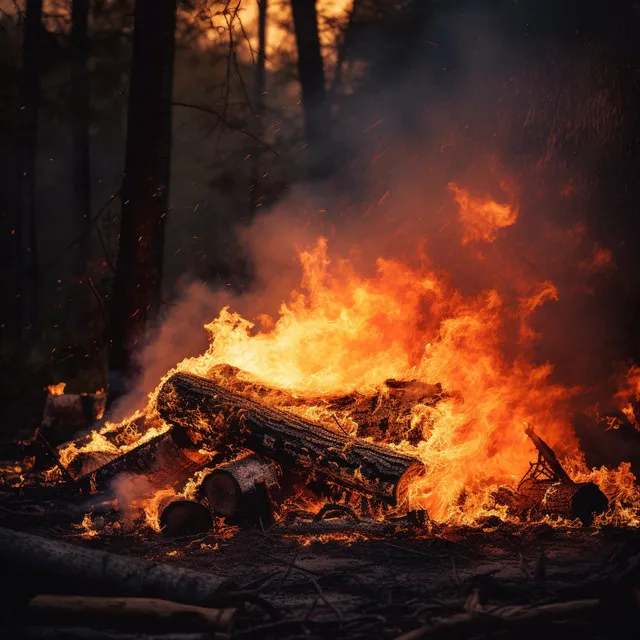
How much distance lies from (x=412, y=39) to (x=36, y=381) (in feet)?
29.5

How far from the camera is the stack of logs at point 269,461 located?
518cm

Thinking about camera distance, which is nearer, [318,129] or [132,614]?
[132,614]

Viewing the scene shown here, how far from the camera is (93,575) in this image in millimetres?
3484

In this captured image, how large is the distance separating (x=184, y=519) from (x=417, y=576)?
2082 mm

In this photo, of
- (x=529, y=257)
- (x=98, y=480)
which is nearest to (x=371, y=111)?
(x=529, y=257)

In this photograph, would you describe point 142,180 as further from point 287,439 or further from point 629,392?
point 629,392

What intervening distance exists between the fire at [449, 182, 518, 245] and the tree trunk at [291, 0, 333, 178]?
13.7 feet

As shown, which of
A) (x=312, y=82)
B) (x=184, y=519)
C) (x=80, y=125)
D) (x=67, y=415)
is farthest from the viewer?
(x=80, y=125)

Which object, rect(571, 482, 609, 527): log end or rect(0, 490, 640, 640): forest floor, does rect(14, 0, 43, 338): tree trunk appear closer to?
rect(0, 490, 640, 640): forest floor

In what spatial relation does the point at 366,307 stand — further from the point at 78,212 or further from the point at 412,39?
the point at 78,212

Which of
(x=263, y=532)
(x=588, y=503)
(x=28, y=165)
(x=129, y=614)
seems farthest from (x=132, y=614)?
(x=28, y=165)

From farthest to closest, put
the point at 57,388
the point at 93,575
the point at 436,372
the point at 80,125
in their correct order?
the point at 80,125 → the point at 57,388 → the point at 436,372 → the point at 93,575

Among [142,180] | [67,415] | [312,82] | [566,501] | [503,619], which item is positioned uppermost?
[312,82]

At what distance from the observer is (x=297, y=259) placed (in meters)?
9.69
